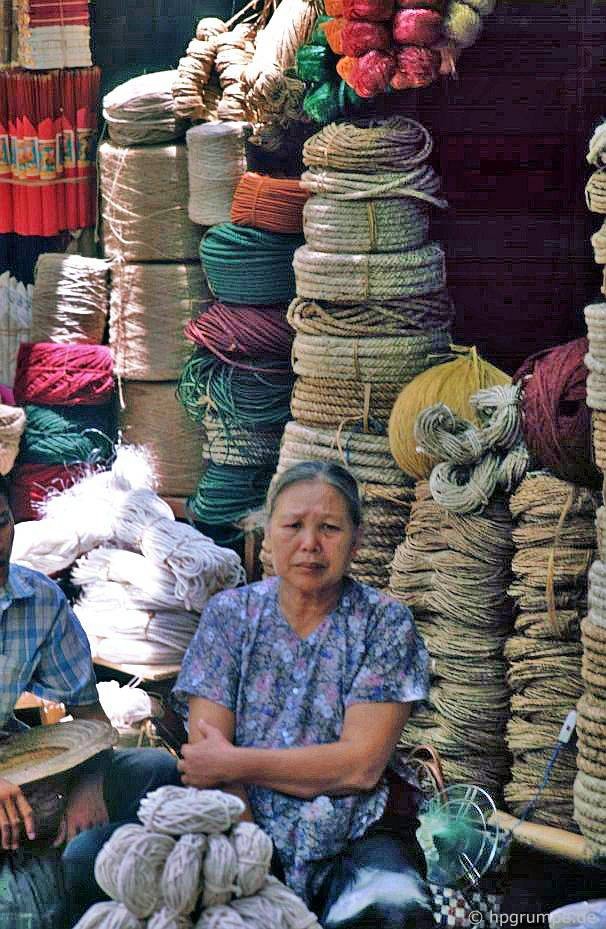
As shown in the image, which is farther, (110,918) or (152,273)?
(152,273)

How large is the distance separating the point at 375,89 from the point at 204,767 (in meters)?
2.17

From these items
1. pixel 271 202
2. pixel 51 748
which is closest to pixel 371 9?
pixel 271 202

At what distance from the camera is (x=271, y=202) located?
486 cm

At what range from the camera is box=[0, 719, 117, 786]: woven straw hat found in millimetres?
2801

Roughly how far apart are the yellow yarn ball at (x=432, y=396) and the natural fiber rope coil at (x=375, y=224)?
15.1 inches

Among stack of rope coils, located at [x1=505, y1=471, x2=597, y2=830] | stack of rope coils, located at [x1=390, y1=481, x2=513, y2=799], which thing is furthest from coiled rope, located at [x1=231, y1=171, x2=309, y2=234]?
stack of rope coils, located at [x1=505, y1=471, x2=597, y2=830]

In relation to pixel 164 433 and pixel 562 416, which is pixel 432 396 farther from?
pixel 164 433

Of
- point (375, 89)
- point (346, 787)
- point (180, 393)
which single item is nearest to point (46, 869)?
point (346, 787)

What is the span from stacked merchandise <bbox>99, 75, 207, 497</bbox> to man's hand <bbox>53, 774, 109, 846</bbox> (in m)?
2.60

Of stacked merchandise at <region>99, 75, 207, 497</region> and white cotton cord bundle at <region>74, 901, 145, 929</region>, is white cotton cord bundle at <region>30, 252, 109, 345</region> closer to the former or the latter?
stacked merchandise at <region>99, 75, 207, 497</region>

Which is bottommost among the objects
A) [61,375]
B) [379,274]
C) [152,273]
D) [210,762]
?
[61,375]

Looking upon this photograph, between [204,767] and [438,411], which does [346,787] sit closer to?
[204,767]

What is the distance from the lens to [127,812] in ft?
9.77

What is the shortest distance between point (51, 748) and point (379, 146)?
2.09 m
